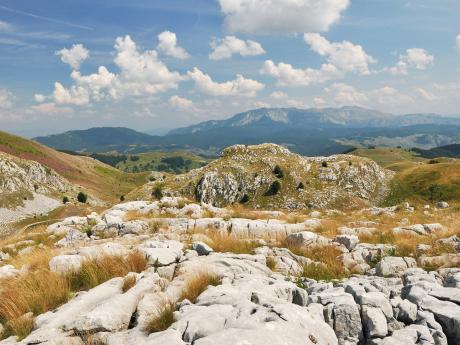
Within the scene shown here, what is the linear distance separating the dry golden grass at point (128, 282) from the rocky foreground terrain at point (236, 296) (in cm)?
3

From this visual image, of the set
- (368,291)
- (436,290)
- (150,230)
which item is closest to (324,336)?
(368,291)

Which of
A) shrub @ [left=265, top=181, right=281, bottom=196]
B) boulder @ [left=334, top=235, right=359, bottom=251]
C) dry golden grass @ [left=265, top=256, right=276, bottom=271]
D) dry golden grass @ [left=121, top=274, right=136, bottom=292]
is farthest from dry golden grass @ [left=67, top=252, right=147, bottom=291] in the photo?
shrub @ [left=265, top=181, right=281, bottom=196]

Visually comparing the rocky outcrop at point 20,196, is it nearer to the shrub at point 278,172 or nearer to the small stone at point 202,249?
the shrub at point 278,172

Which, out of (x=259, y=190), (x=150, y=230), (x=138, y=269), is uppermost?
(x=138, y=269)

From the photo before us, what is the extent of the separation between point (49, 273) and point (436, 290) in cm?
1259

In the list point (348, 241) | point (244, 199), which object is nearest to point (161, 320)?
point (348, 241)

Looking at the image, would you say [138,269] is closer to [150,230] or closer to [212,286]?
[212,286]

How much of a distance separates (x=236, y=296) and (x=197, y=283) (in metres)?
1.60

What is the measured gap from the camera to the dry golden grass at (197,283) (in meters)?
10.1

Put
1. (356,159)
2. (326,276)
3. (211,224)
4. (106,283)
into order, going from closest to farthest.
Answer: (106,283)
(326,276)
(211,224)
(356,159)

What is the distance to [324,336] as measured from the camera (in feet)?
27.2

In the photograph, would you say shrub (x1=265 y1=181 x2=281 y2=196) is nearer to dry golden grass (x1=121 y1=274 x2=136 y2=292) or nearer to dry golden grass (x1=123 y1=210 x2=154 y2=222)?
dry golden grass (x1=123 y1=210 x2=154 y2=222)

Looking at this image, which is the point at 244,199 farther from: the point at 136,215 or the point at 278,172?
the point at 136,215

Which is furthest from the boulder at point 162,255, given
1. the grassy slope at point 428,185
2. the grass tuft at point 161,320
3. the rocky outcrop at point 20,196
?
the rocky outcrop at point 20,196
